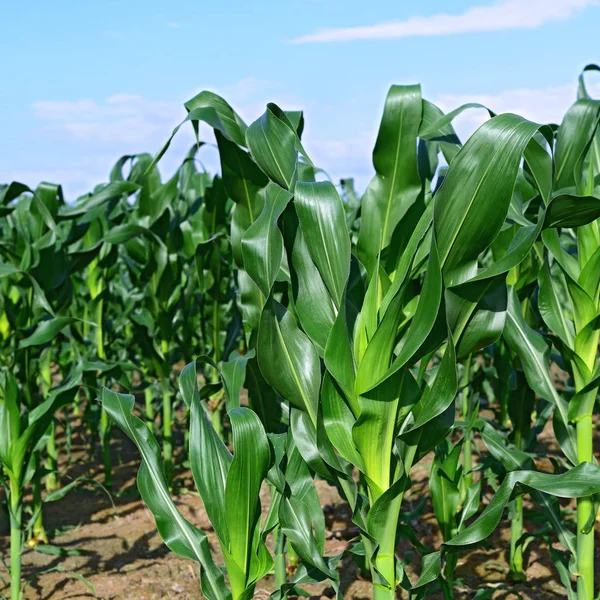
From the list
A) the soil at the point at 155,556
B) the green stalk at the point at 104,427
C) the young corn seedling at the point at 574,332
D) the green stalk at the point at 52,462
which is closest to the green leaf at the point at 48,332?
the soil at the point at 155,556

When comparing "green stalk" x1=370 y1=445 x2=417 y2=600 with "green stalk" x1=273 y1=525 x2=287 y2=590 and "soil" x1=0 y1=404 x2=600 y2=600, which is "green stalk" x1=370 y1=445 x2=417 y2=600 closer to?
"green stalk" x1=273 y1=525 x2=287 y2=590

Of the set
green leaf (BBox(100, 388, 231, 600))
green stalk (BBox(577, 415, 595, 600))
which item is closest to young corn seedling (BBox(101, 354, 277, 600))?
green leaf (BBox(100, 388, 231, 600))

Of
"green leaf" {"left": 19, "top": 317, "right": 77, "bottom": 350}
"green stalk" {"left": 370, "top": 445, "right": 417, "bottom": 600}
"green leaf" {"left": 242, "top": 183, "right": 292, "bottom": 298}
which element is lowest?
"green stalk" {"left": 370, "top": 445, "right": 417, "bottom": 600}

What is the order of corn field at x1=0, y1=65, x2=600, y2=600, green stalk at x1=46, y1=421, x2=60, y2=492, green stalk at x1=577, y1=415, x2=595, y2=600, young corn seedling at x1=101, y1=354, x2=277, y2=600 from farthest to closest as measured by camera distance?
green stalk at x1=46, y1=421, x2=60, y2=492, green stalk at x1=577, y1=415, x2=595, y2=600, young corn seedling at x1=101, y1=354, x2=277, y2=600, corn field at x1=0, y1=65, x2=600, y2=600

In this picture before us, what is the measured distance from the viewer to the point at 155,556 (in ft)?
10.9

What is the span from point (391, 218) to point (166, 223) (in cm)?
244

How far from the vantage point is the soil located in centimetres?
288

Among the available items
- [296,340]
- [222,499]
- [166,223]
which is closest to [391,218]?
[296,340]

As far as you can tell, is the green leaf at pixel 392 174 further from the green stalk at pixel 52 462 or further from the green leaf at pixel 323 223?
the green stalk at pixel 52 462

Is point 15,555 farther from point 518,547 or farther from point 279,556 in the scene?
point 518,547

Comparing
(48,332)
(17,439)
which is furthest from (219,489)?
(48,332)

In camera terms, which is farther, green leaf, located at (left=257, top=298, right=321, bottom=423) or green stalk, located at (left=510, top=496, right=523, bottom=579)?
green stalk, located at (left=510, top=496, right=523, bottom=579)

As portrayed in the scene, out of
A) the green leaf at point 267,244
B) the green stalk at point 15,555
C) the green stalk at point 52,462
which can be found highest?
the green leaf at point 267,244

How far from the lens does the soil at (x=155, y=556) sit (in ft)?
9.44
